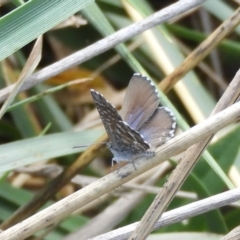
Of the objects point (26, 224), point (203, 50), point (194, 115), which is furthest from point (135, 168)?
point (194, 115)

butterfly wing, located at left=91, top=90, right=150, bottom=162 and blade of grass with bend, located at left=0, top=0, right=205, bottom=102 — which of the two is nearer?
butterfly wing, located at left=91, top=90, right=150, bottom=162

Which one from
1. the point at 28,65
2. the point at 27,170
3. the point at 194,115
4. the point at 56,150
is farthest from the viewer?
the point at 194,115

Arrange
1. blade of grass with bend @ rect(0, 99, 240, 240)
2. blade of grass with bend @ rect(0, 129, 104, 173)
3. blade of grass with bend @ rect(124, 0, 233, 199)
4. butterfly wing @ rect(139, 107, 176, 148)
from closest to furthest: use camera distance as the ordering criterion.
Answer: blade of grass with bend @ rect(0, 99, 240, 240) → butterfly wing @ rect(139, 107, 176, 148) → blade of grass with bend @ rect(0, 129, 104, 173) → blade of grass with bend @ rect(124, 0, 233, 199)

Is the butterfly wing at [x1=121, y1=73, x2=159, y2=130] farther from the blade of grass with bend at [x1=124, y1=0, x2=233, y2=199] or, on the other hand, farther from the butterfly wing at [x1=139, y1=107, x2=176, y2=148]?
the blade of grass with bend at [x1=124, y1=0, x2=233, y2=199]

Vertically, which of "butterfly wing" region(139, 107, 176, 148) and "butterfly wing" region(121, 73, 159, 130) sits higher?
"butterfly wing" region(121, 73, 159, 130)

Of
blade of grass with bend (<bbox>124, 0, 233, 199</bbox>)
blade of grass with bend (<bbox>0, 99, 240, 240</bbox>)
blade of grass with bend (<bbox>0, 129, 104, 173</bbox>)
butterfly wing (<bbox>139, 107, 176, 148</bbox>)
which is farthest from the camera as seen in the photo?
blade of grass with bend (<bbox>124, 0, 233, 199</bbox>)

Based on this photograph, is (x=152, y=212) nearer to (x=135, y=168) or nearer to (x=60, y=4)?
(x=135, y=168)

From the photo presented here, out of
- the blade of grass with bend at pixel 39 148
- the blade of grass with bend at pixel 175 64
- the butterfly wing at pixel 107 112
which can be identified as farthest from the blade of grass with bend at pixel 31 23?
the blade of grass with bend at pixel 175 64

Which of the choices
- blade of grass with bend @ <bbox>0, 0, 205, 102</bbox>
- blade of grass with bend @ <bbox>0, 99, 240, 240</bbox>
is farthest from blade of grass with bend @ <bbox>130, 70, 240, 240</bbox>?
blade of grass with bend @ <bbox>0, 0, 205, 102</bbox>

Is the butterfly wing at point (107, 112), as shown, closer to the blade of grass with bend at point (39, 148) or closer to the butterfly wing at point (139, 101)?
the butterfly wing at point (139, 101)
